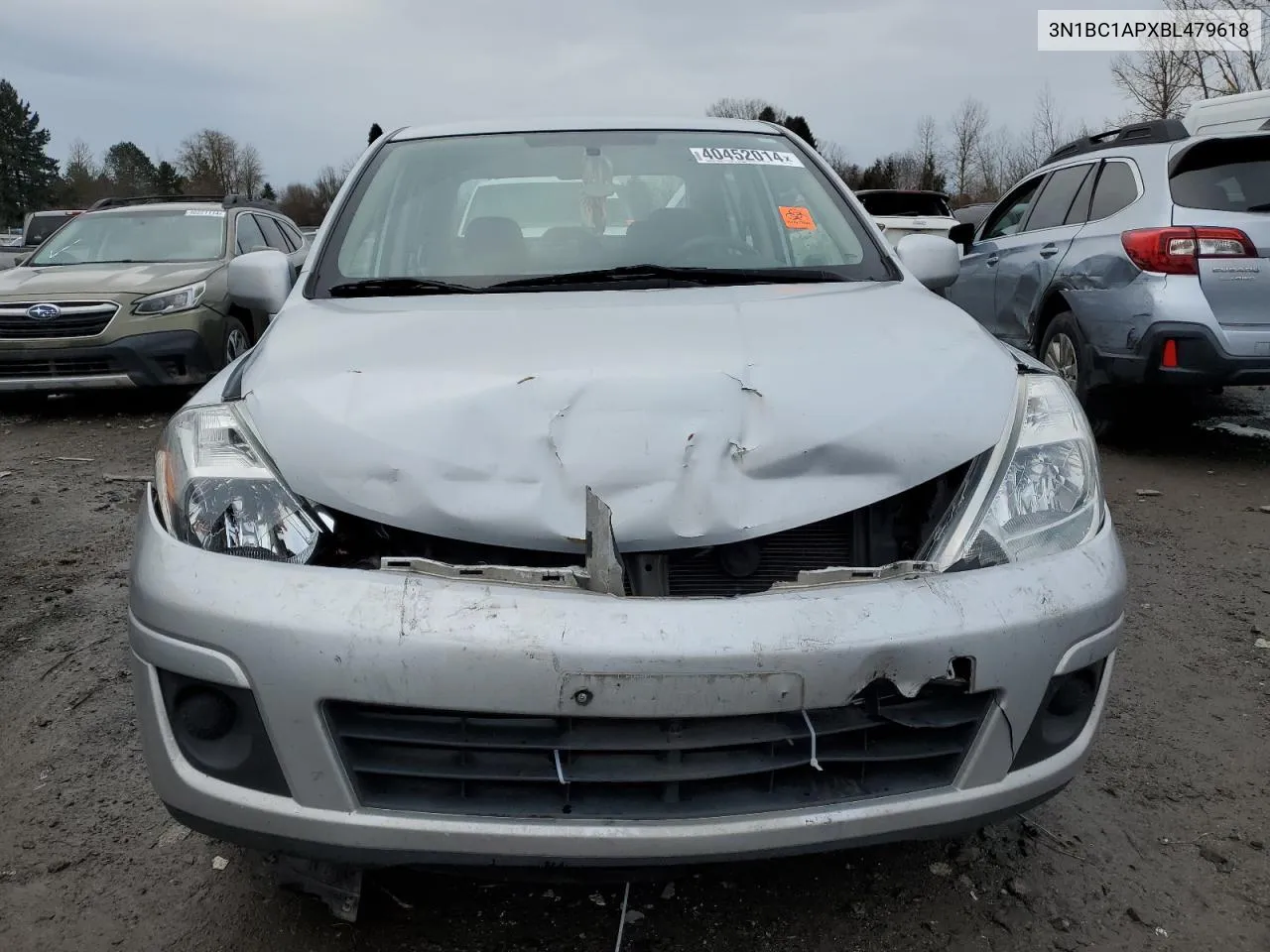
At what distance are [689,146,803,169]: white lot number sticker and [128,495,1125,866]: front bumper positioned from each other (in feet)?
5.93

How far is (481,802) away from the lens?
1467 mm

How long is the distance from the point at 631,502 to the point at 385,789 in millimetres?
583

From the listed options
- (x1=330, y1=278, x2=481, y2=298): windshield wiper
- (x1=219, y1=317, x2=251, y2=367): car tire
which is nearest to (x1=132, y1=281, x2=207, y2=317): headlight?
A: (x1=219, y1=317, x2=251, y2=367): car tire

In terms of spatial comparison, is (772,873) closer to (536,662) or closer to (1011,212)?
(536,662)

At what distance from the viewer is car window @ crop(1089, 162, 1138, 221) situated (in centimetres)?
523

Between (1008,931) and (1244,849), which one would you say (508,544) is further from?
(1244,849)

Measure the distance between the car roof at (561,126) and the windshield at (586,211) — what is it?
0.04 meters

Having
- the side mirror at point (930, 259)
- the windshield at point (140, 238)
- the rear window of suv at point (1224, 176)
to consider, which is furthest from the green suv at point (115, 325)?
the rear window of suv at point (1224, 176)

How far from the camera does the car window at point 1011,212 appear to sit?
6.66 m

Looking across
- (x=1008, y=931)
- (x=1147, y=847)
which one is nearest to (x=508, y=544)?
(x=1008, y=931)

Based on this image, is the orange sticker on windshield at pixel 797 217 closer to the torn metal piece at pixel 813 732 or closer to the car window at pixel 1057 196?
the torn metal piece at pixel 813 732

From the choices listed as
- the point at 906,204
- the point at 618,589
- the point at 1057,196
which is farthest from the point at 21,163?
the point at 618,589

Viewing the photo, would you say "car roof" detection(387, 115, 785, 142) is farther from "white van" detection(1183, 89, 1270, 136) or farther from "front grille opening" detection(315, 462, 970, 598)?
"white van" detection(1183, 89, 1270, 136)

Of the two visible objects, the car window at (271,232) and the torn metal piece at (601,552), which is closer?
the torn metal piece at (601,552)
